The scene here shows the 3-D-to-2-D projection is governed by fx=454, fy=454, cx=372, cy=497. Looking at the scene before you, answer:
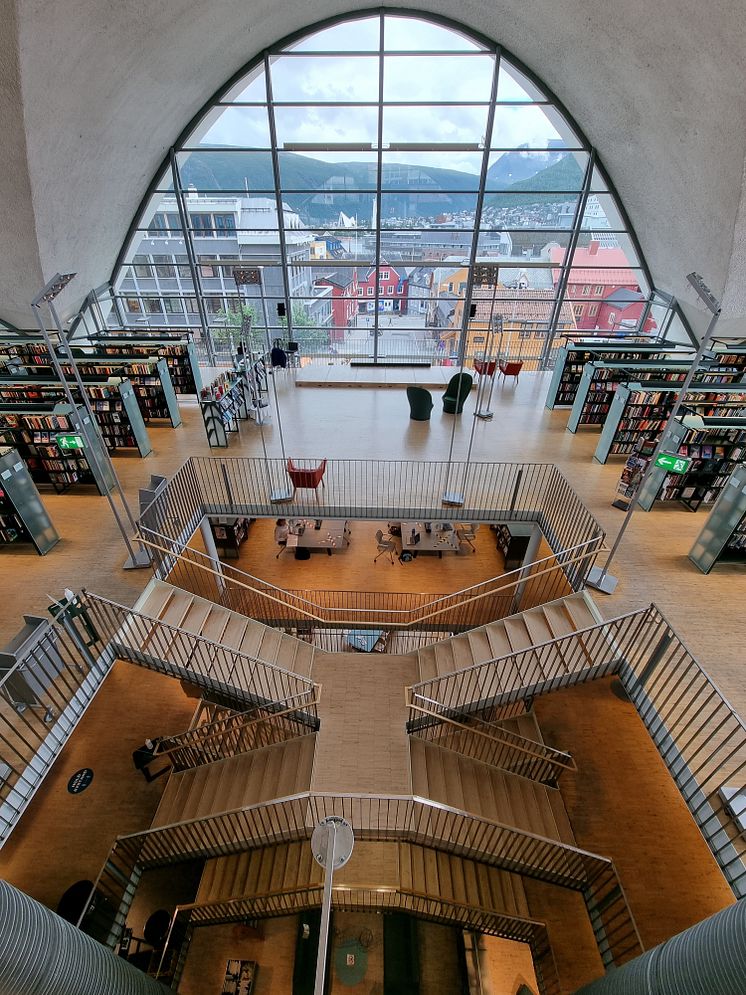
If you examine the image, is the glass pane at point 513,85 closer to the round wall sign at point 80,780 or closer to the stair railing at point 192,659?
the stair railing at point 192,659

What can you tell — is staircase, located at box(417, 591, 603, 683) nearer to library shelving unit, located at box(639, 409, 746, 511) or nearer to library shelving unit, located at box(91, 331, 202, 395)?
library shelving unit, located at box(639, 409, 746, 511)

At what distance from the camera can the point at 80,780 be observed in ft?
22.1

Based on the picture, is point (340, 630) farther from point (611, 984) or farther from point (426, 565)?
point (611, 984)

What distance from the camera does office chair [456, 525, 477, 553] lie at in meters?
10.5

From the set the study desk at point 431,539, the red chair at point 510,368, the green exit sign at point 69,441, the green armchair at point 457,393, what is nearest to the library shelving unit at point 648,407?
the green armchair at point 457,393

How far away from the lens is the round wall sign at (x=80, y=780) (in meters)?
6.63

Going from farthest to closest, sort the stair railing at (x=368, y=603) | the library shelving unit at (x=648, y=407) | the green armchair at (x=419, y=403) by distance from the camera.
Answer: the green armchair at (x=419, y=403) → the library shelving unit at (x=648, y=407) → the stair railing at (x=368, y=603)

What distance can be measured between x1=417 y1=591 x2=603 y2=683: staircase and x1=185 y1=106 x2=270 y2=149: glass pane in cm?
1363

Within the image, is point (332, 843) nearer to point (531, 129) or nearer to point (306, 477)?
point (306, 477)

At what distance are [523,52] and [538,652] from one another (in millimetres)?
14371

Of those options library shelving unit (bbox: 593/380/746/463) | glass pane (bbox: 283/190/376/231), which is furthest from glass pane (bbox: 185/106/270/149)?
library shelving unit (bbox: 593/380/746/463)

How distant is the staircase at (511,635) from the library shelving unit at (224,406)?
6.18 metres

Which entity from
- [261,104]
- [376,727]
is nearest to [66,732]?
[376,727]

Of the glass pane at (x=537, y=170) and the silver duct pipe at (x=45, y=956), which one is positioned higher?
the glass pane at (x=537, y=170)
